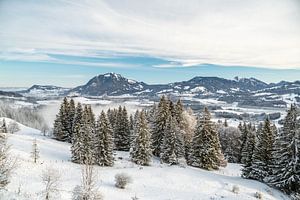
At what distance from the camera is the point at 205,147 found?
1623 inches

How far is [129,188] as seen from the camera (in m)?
27.2

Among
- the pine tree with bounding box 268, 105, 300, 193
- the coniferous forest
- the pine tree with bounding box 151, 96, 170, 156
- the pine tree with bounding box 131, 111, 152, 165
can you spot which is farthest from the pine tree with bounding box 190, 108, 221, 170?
the pine tree with bounding box 268, 105, 300, 193

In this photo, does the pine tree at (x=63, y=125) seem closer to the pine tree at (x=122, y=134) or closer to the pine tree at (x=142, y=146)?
the pine tree at (x=122, y=134)

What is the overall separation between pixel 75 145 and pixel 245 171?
21790 mm

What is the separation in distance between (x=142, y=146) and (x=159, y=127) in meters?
6.96

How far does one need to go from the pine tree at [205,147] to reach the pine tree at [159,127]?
606 centimetres

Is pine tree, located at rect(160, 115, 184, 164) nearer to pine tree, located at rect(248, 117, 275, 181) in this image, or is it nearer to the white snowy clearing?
the white snowy clearing

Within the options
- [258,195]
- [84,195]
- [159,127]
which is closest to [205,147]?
[159,127]

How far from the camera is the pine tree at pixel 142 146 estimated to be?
40281mm

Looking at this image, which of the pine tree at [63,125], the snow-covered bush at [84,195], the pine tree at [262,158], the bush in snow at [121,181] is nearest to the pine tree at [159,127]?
the pine tree at [262,158]

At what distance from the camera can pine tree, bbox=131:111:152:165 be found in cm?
4028

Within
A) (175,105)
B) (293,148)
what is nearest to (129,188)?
(293,148)

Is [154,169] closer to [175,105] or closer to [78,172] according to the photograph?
[78,172]

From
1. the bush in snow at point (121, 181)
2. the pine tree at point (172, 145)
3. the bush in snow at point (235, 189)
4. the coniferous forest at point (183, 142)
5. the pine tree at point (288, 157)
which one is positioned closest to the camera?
the bush in snow at point (121, 181)
